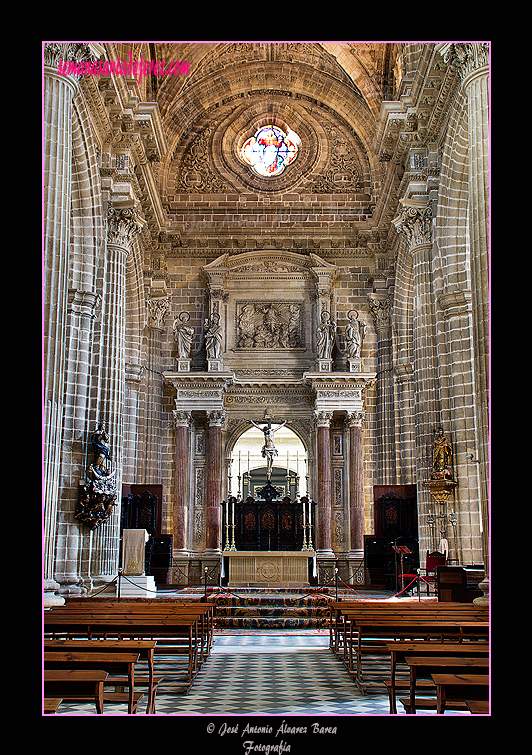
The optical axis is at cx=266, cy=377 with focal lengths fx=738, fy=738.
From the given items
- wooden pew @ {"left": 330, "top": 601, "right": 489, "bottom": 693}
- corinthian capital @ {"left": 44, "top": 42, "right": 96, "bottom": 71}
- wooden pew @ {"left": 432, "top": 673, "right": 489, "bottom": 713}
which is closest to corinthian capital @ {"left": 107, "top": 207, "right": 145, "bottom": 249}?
corinthian capital @ {"left": 44, "top": 42, "right": 96, "bottom": 71}

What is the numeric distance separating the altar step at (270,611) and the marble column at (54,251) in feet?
13.2

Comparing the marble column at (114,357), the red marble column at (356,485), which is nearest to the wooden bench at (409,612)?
the marble column at (114,357)

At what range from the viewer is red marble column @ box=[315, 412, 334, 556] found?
22.5 metres

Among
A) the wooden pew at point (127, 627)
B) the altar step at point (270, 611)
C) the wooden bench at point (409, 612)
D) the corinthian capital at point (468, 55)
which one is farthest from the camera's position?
the altar step at point (270, 611)

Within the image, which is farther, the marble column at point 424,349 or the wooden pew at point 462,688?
the marble column at point 424,349

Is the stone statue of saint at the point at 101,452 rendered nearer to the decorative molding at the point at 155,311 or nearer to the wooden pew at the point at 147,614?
the wooden pew at the point at 147,614

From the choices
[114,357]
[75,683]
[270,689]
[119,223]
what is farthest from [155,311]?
[75,683]

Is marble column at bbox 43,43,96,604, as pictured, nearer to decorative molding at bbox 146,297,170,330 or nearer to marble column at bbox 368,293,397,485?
decorative molding at bbox 146,297,170,330

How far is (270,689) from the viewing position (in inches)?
280

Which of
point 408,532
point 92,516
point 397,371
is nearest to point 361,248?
point 397,371

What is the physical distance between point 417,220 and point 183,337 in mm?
9334

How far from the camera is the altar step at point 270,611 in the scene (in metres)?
14.0

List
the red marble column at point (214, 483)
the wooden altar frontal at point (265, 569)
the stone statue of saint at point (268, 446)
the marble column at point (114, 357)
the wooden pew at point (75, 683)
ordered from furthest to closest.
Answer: the red marble column at point (214, 483) → the stone statue of saint at point (268, 446) → the wooden altar frontal at point (265, 569) → the marble column at point (114, 357) → the wooden pew at point (75, 683)

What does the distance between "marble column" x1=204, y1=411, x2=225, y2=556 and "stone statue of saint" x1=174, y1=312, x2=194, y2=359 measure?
2.19 metres
